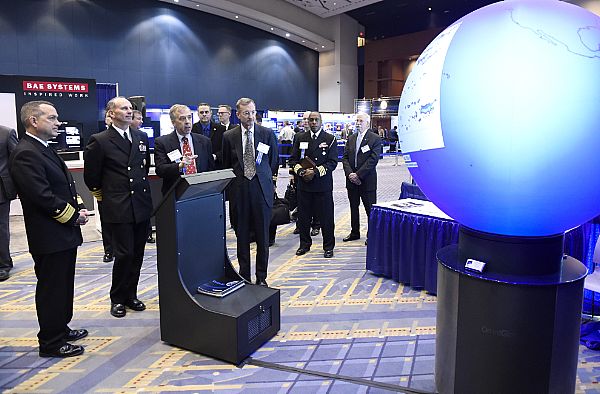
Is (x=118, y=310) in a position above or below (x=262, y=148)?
below

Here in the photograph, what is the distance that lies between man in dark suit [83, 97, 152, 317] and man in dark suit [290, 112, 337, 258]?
6.84 feet

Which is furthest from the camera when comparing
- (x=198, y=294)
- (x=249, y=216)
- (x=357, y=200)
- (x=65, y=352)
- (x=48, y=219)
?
(x=357, y=200)

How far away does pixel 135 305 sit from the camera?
3.62 meters

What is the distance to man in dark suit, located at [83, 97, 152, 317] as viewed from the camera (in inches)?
129

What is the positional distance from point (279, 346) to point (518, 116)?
219 centimetres

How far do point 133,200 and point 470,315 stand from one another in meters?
2.49

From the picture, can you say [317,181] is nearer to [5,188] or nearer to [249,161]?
[249,161]

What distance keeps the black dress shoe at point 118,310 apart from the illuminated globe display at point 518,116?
2799 mm

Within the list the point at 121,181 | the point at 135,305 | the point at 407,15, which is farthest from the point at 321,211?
the point at 407,15

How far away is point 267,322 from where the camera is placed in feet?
10.00

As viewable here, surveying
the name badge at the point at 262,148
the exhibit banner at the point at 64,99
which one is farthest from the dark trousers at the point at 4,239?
the exhibit banner at the point at 64,99

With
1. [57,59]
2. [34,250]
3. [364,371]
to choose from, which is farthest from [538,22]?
[57,59]

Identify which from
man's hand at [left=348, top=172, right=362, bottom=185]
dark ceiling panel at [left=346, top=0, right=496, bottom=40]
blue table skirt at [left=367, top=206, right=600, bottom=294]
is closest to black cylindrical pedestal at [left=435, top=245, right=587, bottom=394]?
blue table skirt at [left=367, top=206, right=600, bottom=294]

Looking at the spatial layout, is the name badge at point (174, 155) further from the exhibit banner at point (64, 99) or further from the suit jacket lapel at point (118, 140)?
the exhibit banner at point (64, 99)
